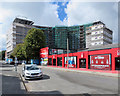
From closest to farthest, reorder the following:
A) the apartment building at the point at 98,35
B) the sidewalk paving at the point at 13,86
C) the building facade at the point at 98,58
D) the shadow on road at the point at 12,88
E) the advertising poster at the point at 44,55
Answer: the shadow on road at the point at 12,88, the sidewalk paving at the point at 13,86, the building facade at the point at 98,58, the advertising poster at the point at 44,55, the apartment building at the point at 98,35

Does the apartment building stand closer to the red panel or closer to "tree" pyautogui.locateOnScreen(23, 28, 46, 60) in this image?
"tree" pyautogui.locateOnScreen(23, 28, 46, 60)

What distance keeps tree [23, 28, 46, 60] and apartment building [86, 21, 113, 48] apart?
48172 millimetres

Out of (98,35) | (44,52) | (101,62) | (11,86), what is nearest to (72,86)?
(11,86)

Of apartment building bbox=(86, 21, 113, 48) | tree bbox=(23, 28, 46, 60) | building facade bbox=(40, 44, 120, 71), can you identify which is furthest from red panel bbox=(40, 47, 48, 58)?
apartment building bbox=(86, 21, 113, 48)

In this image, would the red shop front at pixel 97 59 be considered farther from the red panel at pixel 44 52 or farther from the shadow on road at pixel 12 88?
the shadow on road at pixel 12 88

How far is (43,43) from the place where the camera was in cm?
4750

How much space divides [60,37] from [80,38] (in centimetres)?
1878

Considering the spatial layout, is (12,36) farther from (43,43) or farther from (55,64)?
(55,64)

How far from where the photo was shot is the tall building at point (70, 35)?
82.2 meters

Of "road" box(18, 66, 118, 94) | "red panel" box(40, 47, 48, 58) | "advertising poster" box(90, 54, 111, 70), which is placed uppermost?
"red panel" box(40, 47, 48, 58)

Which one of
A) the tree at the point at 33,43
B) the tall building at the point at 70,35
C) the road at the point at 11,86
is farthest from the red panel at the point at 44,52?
the tall building at the point at 70,35

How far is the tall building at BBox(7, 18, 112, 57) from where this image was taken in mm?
82250

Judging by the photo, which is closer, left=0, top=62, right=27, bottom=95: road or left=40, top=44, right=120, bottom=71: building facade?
left=0, top=62, right=27, bottom=95: road

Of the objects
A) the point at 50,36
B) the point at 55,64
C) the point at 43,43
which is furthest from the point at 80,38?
the point at 55,64
